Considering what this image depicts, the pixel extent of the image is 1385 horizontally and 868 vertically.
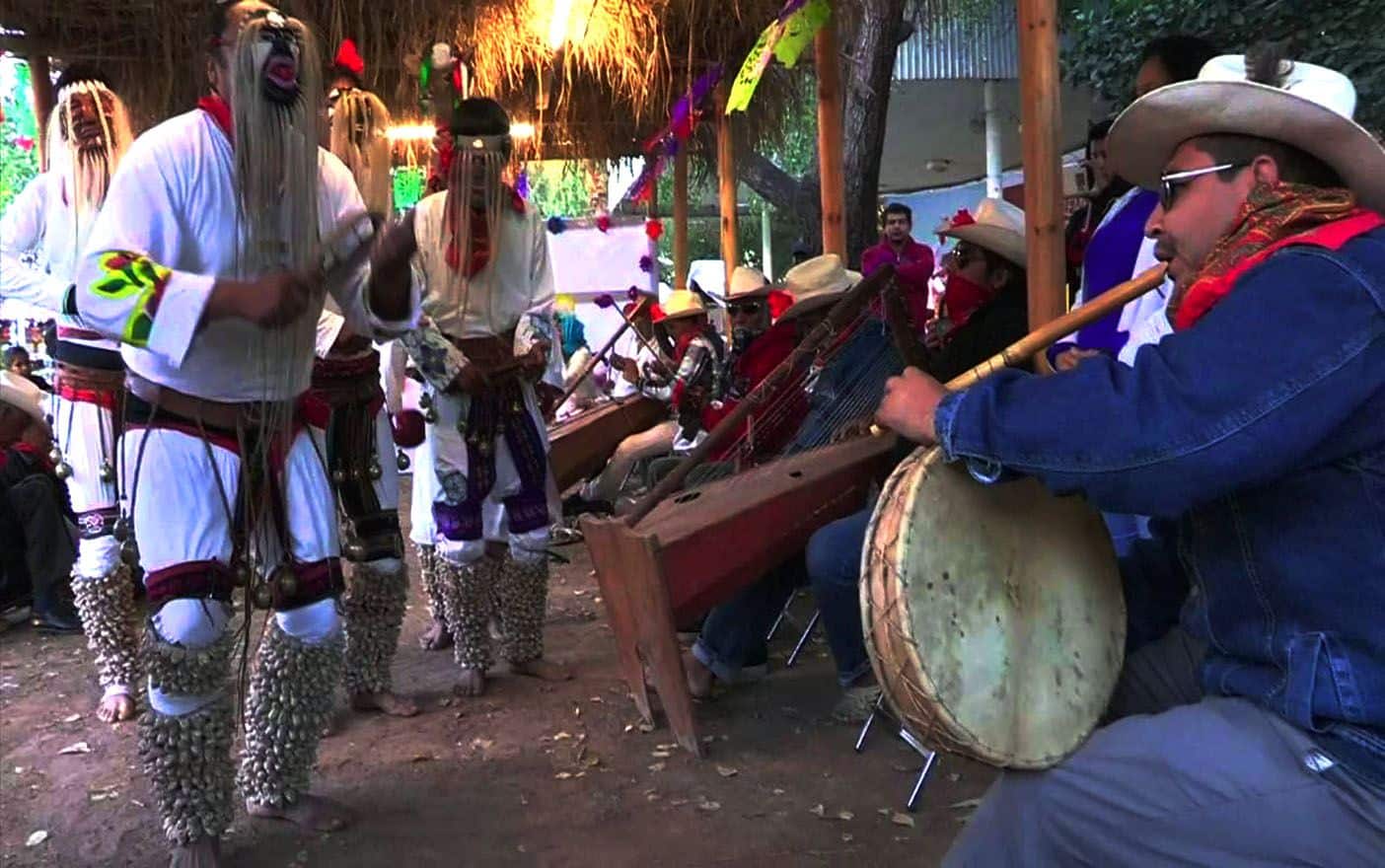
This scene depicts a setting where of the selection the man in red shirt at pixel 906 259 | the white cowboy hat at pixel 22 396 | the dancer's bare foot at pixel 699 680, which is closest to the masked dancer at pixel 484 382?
the dancer's bare foot at pixel 699 680

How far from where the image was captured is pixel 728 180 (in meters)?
8.28

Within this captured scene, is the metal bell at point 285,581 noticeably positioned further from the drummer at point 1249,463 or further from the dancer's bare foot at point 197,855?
the drummer at point 1249,463

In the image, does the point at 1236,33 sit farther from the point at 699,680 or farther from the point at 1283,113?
the point at 1283,113

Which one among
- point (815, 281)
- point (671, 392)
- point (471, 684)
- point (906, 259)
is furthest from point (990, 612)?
point (671, 392)

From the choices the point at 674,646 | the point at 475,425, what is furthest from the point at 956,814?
the point at 475,425

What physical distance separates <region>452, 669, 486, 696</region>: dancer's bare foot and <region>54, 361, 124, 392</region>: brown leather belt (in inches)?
63.5

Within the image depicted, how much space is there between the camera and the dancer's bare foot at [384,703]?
14.0 feet

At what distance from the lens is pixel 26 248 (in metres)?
4.46

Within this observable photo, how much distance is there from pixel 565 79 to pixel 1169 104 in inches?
277

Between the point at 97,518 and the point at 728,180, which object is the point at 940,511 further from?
the point at 728,180

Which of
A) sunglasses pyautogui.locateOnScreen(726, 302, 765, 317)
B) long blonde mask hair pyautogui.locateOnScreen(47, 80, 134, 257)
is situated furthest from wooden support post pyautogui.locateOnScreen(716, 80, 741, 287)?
long blonde mask hair pyautogui.locateOnScreen(47, 80, 134, 257)

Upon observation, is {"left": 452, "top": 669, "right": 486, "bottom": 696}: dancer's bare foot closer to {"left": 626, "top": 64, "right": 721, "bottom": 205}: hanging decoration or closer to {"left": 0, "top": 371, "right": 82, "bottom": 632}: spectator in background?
{"left": 0, "top": 371, "right": 82, "bottom": 632}: spectator in background

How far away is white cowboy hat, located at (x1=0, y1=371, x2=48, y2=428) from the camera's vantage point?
6.13 m

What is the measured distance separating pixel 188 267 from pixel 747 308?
138 inches
